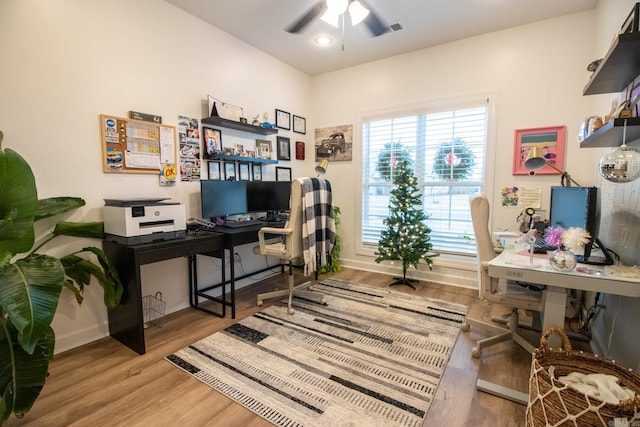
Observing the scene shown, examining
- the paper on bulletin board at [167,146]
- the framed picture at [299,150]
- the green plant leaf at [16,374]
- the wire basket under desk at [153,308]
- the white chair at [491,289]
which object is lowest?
the wire basket under desk at [153,308]

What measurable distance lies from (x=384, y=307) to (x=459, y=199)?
1613 millimetres

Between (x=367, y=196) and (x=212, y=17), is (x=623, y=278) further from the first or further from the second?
(x=212, y=17)

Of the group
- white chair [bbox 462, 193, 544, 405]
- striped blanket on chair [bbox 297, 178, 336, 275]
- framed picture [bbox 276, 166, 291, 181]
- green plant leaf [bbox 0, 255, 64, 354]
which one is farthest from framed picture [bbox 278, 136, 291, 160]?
green plant leaf [bbox 0, 255, 64, 354]

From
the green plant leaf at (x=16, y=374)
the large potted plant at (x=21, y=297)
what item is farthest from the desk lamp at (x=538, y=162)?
the green plant leaf at (x=16, y=374)

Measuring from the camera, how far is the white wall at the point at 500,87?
2898 millimetres

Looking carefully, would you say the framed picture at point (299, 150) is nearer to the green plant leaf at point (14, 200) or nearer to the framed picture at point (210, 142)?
the framed picture at point (210, 142)

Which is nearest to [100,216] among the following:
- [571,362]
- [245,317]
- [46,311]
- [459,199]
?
[46,311]

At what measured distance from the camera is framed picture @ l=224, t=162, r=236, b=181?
332 cm

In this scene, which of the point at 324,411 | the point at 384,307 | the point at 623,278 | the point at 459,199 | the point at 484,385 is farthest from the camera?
the point at 459,199

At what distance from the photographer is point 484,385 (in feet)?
5.88

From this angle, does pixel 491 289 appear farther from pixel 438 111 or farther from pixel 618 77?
pixel 438 111

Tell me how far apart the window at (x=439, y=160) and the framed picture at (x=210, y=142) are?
1.97 meters

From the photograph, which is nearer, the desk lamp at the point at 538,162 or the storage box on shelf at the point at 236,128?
the desk lamp at the point at 538,162

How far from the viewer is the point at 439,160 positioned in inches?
144
